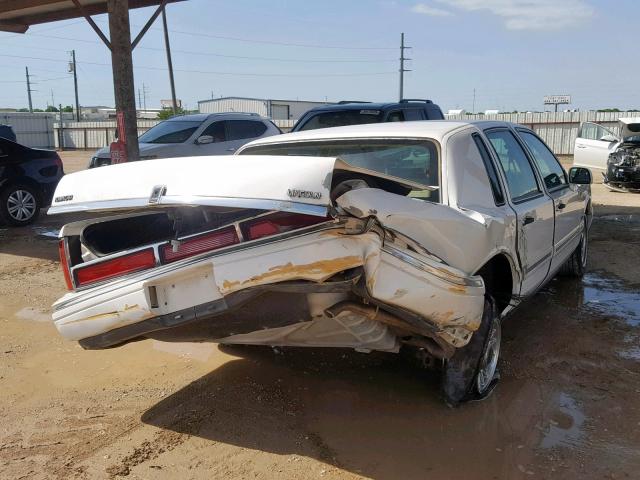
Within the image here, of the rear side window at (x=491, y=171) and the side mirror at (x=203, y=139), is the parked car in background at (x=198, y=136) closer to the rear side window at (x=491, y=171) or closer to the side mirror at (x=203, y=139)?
the side mirror at (x=203, y=139)

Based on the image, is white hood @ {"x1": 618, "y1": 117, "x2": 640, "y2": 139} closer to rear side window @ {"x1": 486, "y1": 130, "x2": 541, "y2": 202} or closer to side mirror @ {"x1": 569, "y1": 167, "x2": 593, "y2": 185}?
side mirror @ {"x1": 569, "y1": 167, "x2": 593, "y2": 185}

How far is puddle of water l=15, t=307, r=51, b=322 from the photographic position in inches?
219

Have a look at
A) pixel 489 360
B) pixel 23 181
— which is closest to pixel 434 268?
pixel 489 360

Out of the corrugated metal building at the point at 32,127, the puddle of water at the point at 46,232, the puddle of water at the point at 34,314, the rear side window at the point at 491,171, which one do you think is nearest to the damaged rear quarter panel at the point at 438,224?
the rear side window at the point at 491,171

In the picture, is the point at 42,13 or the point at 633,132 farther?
the point at 633,132

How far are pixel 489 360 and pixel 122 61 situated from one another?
6.95 meters

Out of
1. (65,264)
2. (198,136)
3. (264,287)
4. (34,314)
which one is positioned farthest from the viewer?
(198,136)

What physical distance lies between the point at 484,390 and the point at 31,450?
268 centimetres

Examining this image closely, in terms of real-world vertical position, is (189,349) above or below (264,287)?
below

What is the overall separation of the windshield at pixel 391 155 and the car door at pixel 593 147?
44.3 ft

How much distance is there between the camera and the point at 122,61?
8547mm

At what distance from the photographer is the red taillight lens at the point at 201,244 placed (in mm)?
2844

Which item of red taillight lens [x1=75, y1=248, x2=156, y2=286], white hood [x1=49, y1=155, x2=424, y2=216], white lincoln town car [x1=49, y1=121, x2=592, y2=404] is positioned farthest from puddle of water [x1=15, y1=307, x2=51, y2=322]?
white hood [x1=49, y1=155, x2=424, y2=216]

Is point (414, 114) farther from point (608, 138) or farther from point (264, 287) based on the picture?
point (608, 138)
